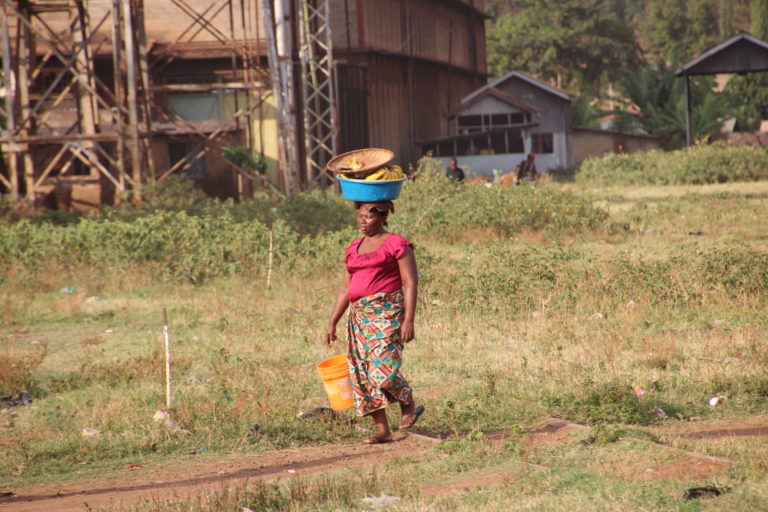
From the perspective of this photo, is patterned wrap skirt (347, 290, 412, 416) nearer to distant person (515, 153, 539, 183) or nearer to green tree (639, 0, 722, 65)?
distant person (515, 153, 539, 183)

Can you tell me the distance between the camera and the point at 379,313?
5793 mm

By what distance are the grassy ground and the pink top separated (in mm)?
1043

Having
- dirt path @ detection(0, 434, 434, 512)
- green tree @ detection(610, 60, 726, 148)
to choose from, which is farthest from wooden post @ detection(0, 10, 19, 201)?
green tree @ detection(610, 60, 726, 148)

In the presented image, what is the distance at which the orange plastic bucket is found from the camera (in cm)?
603

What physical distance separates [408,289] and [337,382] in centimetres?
84

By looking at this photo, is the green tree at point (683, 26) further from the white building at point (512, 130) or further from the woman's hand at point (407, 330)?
the woman's hand at point (407, 330)

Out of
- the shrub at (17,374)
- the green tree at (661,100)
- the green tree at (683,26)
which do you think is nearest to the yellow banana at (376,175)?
the shrub at (17,374)

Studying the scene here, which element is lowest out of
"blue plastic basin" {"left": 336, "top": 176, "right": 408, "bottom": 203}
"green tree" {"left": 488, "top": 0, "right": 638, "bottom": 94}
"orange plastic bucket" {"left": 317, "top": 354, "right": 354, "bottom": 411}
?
"orange plastic bucket" {"left": 317, "top": 354, "right": 354, "bottom": 411}

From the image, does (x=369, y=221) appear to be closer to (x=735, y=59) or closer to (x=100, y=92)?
(x=100, y=92)

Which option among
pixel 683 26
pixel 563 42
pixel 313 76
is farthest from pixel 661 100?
pixel 683 26

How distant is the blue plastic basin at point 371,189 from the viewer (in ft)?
18.6

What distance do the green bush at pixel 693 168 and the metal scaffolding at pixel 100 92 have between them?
10882 mm

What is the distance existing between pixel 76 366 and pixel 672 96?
32.7m

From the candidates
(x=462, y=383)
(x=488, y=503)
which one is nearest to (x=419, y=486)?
(x=488, y=503)
